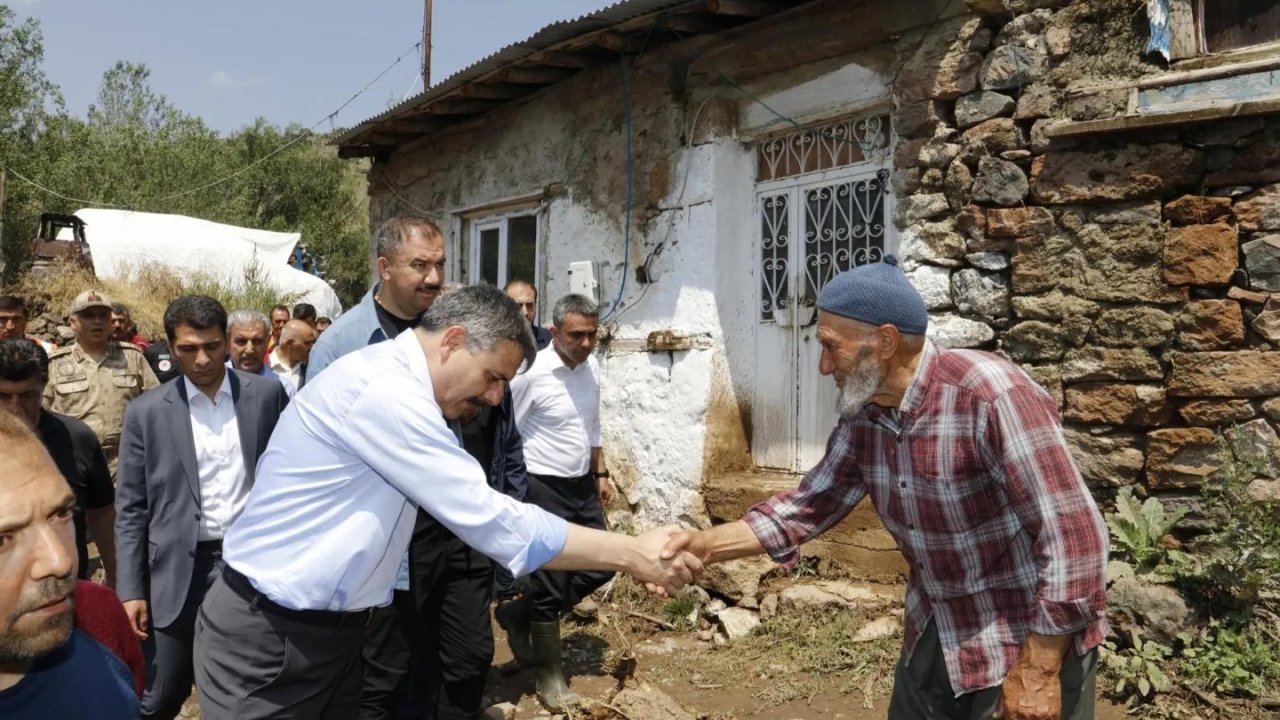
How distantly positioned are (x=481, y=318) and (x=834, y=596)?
138 inches

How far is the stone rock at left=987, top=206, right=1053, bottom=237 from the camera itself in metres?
4.77

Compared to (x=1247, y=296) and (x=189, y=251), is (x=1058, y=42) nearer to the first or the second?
(x=1247, y=296)

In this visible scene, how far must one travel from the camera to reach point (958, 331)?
5070 mm

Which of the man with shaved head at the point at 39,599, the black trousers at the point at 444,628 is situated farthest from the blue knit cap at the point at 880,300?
the black trousers at the point at 444,628

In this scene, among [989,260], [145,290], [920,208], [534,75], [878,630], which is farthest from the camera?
[145,290]

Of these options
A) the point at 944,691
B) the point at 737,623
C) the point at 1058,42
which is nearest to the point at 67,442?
the point at 944,691

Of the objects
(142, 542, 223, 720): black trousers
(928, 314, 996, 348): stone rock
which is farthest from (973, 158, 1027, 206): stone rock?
(142, 542, 223, 720): black trousers

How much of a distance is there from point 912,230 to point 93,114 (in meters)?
28.4

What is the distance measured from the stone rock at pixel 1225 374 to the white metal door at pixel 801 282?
1770mm

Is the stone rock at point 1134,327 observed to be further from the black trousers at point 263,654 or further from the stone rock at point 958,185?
the black trousers at point 263,654

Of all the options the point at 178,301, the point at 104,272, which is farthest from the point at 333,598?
the point at 104,272

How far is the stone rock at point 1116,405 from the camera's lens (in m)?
4.54

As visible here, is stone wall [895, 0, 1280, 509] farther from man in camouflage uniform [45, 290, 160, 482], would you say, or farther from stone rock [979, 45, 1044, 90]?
man in camouflage uniform [45, 290, 160, 482]

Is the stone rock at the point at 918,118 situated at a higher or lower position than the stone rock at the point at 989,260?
higher
